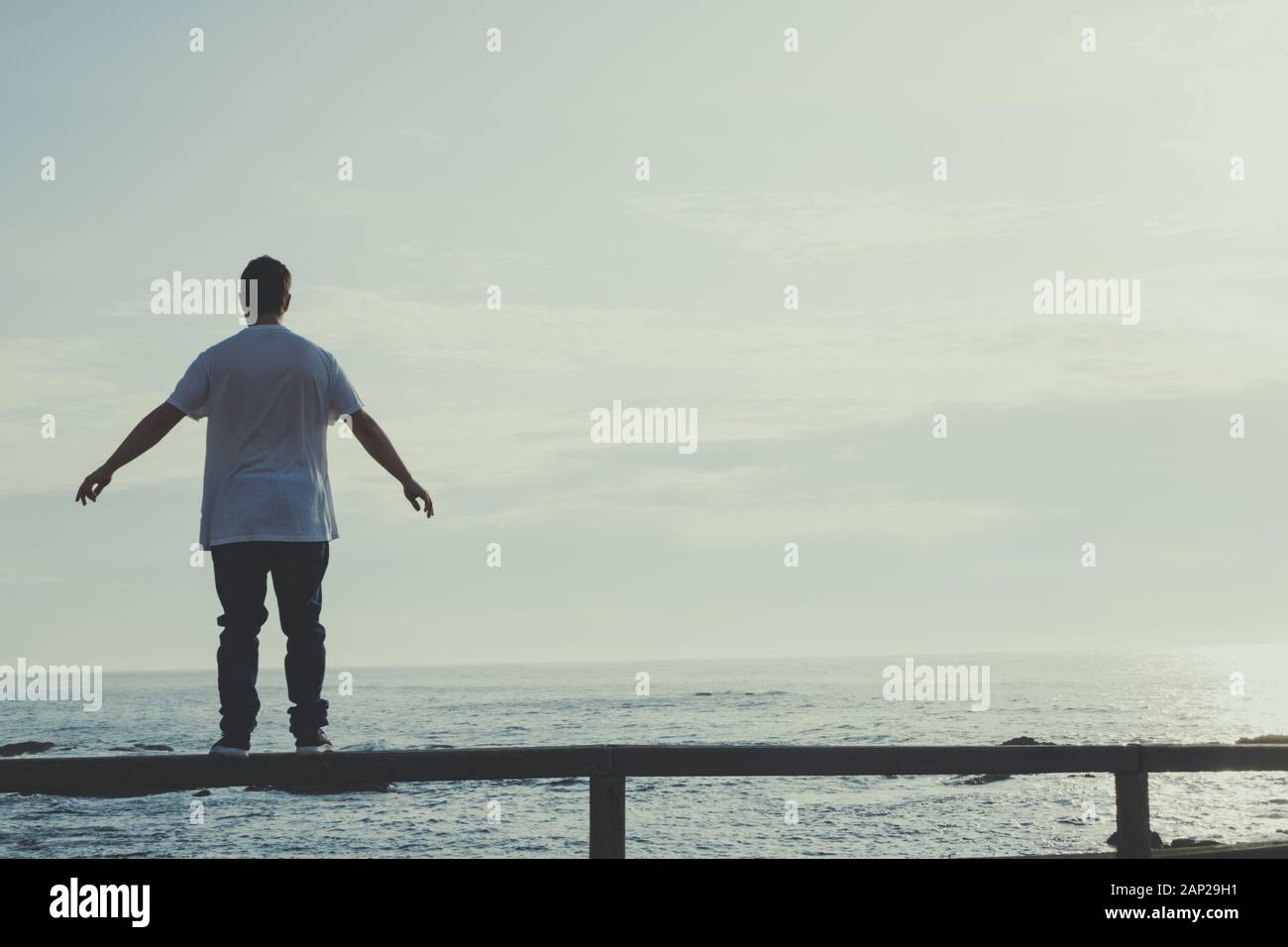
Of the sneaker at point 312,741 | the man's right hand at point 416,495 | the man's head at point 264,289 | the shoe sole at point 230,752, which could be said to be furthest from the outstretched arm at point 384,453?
the shoe sole at point 230,752

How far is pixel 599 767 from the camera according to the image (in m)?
4.61

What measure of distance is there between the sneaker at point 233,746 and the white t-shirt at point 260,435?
0.82 meters

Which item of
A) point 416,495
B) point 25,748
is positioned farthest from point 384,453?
point 25,748

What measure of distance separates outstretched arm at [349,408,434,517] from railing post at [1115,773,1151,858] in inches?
132

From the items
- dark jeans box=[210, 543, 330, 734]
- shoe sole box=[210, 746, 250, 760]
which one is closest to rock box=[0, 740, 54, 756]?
dark jeans box=[210, 543, 330, 734]

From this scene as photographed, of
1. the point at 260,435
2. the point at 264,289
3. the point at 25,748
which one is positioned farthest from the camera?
the point at 25,748

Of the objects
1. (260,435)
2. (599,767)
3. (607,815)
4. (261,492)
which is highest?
(260,435)

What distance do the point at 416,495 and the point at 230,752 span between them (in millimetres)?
1416

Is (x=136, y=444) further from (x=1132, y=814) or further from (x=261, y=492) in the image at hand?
(x=1132, y=814)

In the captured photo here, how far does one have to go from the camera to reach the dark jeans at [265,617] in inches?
201

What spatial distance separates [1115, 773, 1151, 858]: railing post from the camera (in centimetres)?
521

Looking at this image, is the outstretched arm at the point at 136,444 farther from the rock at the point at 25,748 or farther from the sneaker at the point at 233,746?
the rock at the point at 25,748
